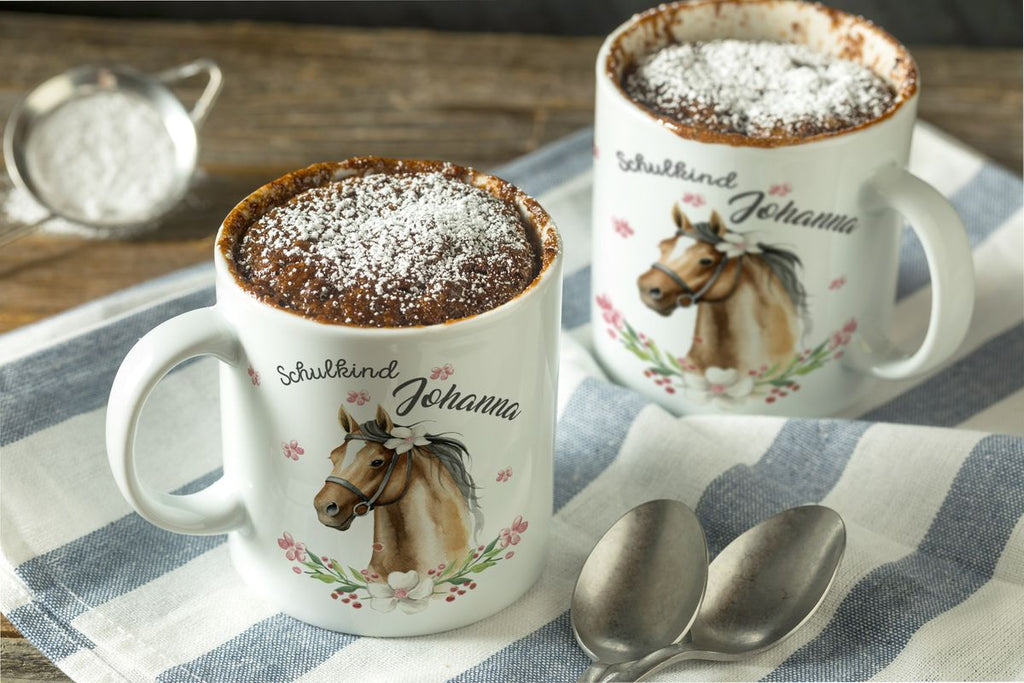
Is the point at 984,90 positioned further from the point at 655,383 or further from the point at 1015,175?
the point at 655,383

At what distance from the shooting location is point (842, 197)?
81 cm

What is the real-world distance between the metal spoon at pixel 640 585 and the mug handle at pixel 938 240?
229 millimetres

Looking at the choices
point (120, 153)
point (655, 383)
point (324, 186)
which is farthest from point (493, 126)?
point (324, 186)

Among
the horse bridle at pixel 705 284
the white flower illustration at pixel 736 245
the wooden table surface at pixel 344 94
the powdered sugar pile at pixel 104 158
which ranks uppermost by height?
the white flower illustration at pixel 736 245

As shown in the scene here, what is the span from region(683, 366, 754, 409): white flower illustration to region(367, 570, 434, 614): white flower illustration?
29cm

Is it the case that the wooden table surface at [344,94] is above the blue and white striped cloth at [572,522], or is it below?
below

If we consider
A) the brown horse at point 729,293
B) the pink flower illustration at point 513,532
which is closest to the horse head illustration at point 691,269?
the brown horse at point 729,293

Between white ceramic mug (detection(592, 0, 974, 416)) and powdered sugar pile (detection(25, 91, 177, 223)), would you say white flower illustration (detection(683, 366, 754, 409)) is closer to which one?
white ceramic mug (detection(592, 0, 974, 416))

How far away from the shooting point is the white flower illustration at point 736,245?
819 mm

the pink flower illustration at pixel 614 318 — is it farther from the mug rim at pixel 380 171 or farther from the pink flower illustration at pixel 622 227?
the mug rim at pixel 380 171

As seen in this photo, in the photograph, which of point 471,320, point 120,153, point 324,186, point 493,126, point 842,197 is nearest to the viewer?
point 471,320

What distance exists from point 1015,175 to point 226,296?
83cm

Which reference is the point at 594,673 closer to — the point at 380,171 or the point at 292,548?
the point at 292,548

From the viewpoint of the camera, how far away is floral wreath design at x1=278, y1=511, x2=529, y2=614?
673 millimetres
